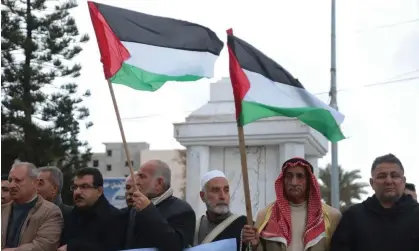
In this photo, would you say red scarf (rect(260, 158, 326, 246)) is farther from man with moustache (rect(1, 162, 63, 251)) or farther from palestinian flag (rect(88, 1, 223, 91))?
man with moustache (rect(1, 162, 63, 251))

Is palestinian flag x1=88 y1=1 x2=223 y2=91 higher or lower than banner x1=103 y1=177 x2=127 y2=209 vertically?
higher

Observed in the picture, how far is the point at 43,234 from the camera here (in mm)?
4363

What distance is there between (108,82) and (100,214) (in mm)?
891

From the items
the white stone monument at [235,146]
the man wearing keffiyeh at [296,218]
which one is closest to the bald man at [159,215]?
Result: the man wearing keffiyeh at [296,218]

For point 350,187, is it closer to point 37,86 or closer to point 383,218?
point 37,86

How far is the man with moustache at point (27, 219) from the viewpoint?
14.3 feet

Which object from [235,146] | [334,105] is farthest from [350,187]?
[235,146]

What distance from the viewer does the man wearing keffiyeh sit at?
4191 mm

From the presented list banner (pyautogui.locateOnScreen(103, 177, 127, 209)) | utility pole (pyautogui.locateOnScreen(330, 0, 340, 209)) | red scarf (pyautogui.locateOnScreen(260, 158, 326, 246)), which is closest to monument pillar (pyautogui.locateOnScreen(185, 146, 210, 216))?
banner (pyautogui.locateOnScreen(103, 177, 127, 209))

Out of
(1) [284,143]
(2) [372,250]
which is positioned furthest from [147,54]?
(1) [284,143]

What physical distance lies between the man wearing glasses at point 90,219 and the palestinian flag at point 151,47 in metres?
0.73

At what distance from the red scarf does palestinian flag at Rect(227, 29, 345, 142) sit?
0.53m

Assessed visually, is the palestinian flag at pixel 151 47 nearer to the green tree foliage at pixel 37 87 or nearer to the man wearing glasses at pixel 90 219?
the man wearing glasses at pixel 90 219

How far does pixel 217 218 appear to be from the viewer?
14.8 ft
